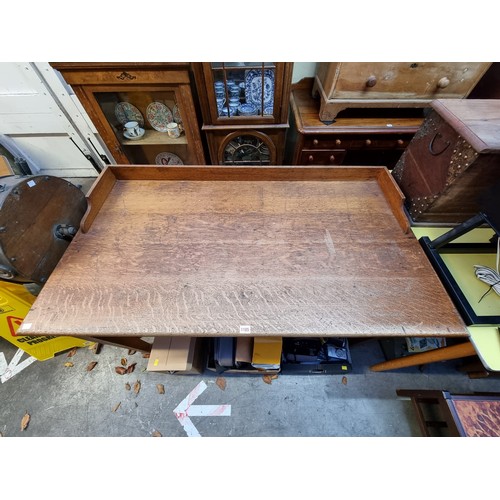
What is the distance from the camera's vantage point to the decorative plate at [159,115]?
5.03ft

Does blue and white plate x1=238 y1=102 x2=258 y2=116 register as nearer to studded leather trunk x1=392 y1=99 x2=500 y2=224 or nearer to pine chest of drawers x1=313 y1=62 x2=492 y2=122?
pine chest of drawers x1=313 y1=62 x2=492 y2=122

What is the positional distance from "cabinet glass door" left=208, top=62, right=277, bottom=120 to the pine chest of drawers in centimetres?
34

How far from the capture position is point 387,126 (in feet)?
4.49

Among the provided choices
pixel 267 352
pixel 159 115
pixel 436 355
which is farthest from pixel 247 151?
pixel 436 355

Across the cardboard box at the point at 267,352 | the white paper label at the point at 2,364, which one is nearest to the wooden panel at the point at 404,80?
the cardboard box at the point at 267,352

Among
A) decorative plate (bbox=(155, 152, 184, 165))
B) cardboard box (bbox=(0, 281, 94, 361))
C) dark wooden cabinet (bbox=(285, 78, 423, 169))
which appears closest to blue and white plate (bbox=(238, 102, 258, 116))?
dark wooden cabinet (bbox=(285, 78, 423, 169))

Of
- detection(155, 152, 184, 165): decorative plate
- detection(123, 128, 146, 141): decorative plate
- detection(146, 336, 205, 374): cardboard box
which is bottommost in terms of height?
detection(146, 336, 205, 374): cardboard box

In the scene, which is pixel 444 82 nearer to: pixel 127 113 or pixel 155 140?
pixel 155 140

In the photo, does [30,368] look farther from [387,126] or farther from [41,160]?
[387,126]

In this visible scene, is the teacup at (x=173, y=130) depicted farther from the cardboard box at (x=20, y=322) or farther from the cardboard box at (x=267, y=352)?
the cardboard box at (x=267, y=352)

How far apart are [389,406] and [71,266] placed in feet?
5.63

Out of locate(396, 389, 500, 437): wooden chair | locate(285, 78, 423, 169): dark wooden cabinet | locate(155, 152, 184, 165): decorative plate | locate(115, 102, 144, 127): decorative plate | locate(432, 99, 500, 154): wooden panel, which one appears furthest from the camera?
locate(155, 152, 184, 165): decorative plate

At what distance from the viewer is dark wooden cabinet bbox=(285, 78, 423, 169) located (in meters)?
1.36

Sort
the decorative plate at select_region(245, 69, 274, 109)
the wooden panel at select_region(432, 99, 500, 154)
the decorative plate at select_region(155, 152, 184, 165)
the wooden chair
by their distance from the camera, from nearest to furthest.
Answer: the wooden panel at select_region(432, 99, 500, 154)
the wooden chair
the decorative plate at select_region(245, 69, 274, 109)
the decorative plate at select_region(155, 152, 184, 165)
